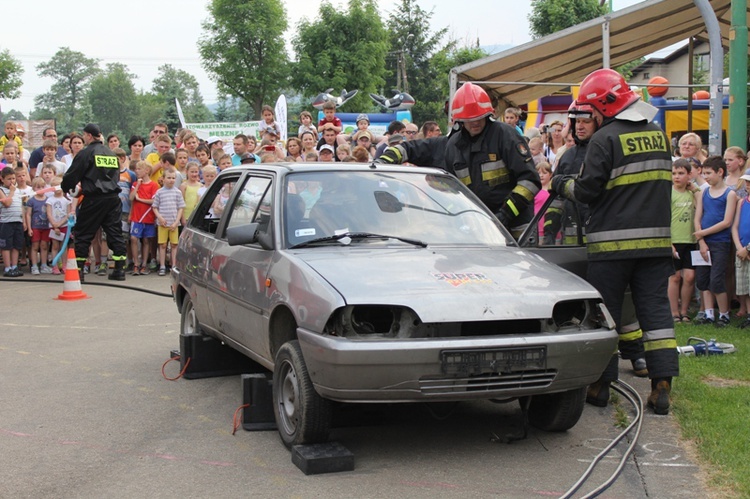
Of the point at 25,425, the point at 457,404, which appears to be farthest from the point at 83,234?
the point at 457,404

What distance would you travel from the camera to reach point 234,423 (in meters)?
5.59

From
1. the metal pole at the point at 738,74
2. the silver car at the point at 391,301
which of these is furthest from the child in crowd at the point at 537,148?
the silver car at the point at 391,301

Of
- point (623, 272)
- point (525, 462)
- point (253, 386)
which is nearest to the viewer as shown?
point (525, 462)

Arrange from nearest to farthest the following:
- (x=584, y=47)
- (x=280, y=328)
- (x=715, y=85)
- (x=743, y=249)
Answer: (x=280, y=328) < (x=743, y=249) < (x=715, y=85) < (x=584, y=47)

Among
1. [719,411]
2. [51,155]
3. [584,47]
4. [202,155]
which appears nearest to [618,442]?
[719,411]

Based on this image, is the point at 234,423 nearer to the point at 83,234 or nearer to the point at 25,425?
the point at 25,425

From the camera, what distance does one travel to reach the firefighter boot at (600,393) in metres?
6.13

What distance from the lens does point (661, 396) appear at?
5895mm

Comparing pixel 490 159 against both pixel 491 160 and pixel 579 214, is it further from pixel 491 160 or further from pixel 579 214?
pixel 579 214

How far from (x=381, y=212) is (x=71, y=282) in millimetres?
7108

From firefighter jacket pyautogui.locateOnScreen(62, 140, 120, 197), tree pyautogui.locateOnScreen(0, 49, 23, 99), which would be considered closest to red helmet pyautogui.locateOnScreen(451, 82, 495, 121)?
firefighter jacket pyautogui.locateOnScreen(62, 140, 120, 197)

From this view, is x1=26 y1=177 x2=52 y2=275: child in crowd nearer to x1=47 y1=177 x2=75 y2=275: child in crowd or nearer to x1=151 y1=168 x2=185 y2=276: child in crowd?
x1=47 y1=177 x2=75 y2=275: child in crowd

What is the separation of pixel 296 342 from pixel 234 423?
90cm

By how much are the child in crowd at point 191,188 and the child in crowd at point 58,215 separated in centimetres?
192
